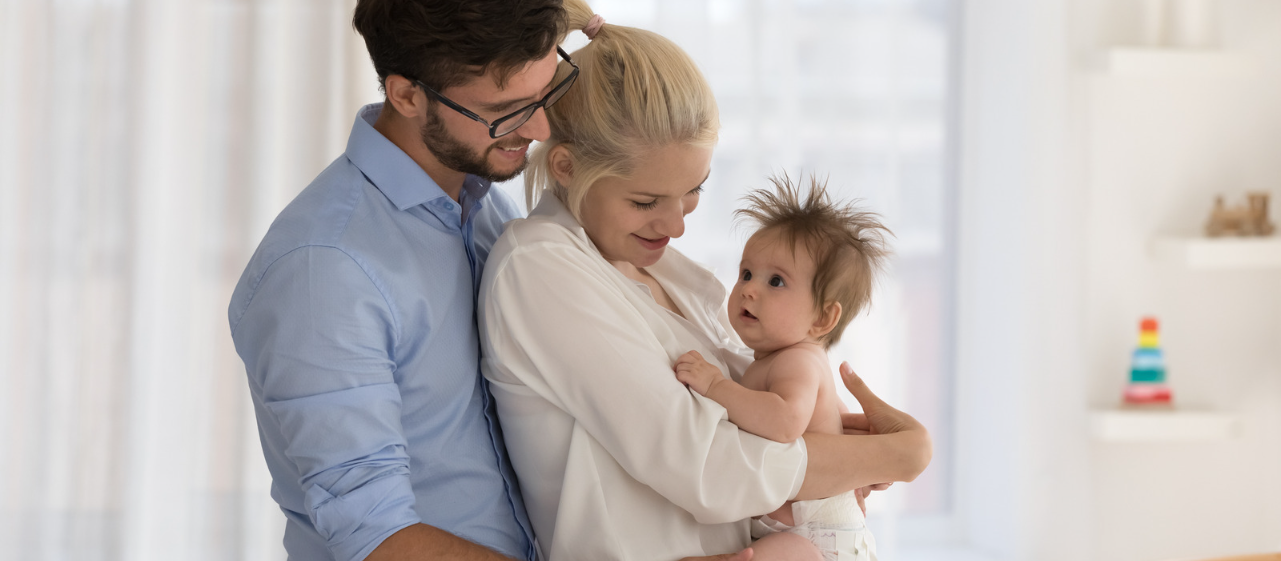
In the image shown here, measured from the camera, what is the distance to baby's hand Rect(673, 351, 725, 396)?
1.37 metres

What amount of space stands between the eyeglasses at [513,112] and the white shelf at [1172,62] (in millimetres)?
2015

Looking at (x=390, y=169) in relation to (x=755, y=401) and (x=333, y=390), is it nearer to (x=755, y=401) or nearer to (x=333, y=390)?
(x=333, y=390)

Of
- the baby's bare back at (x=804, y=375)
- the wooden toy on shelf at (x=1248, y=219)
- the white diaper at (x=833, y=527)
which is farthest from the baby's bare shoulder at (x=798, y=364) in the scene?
the wooden toy on shelf at (x=1248, y=219)

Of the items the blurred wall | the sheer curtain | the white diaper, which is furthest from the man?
the blurred wall

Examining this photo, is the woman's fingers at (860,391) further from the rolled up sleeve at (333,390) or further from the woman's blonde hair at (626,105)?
the rolled up sleeve at (333,390)

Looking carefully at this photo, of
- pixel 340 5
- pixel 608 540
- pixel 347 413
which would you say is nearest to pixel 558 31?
pixel 347 413

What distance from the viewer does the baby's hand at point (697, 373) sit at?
1.37 m

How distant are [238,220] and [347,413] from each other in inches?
60.2

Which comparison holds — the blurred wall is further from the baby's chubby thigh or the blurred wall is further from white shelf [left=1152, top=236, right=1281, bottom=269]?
the baby's chubby thigh

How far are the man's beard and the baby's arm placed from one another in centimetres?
44

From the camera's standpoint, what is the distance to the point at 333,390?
4.02 ft

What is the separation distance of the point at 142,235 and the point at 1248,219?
10.8 ft

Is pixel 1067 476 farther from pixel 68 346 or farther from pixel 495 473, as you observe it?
pixel 68 346

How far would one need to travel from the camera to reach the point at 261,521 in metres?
2.55
